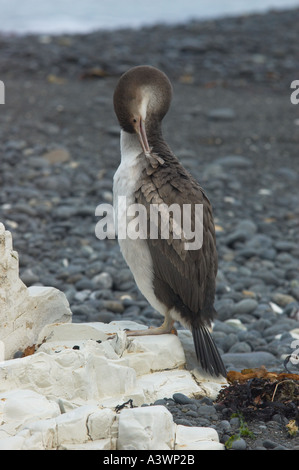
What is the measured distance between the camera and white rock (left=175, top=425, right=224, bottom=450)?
399 centimetres

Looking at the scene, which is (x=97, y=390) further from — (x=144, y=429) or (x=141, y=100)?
(x=141, y=100)

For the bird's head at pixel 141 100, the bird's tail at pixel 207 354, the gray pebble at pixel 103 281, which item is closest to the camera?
the bird's tail at pixel 207 354

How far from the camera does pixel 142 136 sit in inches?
218

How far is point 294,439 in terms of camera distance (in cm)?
430

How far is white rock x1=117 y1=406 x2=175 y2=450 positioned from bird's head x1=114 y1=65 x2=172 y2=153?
222 centimetres

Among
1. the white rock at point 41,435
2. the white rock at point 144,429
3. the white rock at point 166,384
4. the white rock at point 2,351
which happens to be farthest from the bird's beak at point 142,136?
the white rock at point 41,435

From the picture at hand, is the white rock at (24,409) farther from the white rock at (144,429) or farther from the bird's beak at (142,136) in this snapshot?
the bird's beak at (142,136)

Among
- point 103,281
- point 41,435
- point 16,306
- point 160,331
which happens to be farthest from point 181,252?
point 103,281

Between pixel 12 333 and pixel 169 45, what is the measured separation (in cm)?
1387

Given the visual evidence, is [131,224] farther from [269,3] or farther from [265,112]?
[269,3]

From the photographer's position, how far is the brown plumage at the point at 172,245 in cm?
527

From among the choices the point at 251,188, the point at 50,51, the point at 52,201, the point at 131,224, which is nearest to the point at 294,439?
the point at 131,224

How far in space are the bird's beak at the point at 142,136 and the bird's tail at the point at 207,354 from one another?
4.38 ft

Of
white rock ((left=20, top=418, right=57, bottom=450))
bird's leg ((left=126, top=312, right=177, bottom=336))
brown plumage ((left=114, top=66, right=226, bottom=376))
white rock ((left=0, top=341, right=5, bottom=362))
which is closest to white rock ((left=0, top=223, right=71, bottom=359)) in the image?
white rock ((left=0, top=341, right=5, bottom=362))
